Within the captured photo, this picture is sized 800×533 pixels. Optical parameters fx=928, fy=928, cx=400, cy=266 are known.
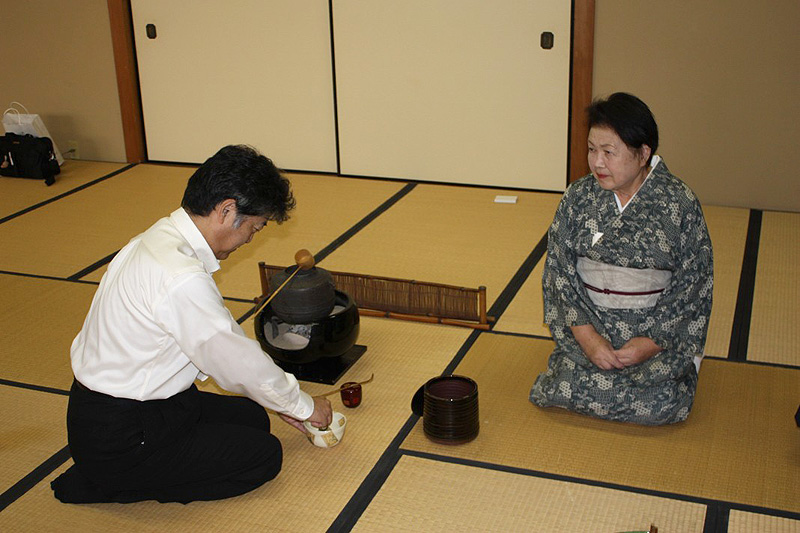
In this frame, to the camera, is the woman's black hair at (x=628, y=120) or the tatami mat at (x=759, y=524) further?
the woman's black hair at (x=628, y=120)

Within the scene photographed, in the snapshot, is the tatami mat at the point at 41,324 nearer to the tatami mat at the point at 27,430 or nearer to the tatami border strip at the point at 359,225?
the tatami mat at the point at 27,430

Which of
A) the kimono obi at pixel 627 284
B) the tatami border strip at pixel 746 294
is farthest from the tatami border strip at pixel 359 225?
the tatami border strip at pixel 746 294

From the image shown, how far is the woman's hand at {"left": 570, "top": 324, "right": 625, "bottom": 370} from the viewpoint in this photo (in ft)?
9.07

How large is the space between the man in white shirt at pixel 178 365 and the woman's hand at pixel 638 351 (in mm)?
903

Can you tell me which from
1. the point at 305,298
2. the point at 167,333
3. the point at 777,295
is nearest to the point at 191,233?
the point at 167,333

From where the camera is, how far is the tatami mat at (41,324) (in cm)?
321

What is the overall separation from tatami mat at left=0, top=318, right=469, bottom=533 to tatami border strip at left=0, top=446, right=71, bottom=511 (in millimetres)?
26

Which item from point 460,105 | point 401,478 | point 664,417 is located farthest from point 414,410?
point 460,105

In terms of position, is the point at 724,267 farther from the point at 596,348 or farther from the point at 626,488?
the point at 626,488

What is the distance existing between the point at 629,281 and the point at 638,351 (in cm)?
21

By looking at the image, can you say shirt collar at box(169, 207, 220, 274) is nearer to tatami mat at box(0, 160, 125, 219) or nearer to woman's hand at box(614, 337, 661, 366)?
woman's hand at box(614, 337, 661, 366)

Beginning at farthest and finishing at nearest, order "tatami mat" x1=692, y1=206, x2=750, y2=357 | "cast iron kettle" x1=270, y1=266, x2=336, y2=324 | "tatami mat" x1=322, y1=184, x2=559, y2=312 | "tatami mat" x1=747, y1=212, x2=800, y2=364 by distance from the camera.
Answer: "tatami mat" x1=322, y1=184, x2=559, y2=312 < "tatami mat" x1=692, y1=206, x2=750, y2=357 < "tatami mat" x1=747, y1=212, x2=800, y2=364 < "cast iron kettle" x1=270, y1=266, x2=336, y2=324

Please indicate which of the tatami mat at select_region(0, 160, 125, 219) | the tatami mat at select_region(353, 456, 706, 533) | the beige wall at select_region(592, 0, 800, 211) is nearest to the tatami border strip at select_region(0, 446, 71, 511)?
the tatami mat at select_region(353, 456, 706, 533)

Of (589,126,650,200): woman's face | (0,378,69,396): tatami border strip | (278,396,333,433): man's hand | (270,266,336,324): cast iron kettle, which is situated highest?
(589,126,650,200): woman's face
